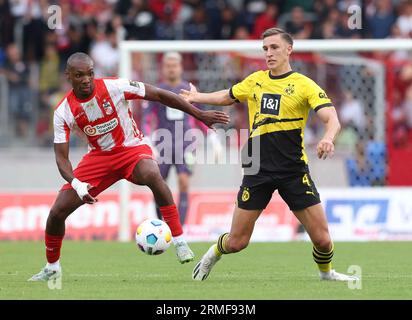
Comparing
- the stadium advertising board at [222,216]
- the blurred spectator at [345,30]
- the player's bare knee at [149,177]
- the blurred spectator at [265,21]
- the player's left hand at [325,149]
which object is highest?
the blurred spectator at [265,21]

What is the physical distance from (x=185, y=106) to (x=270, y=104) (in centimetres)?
102

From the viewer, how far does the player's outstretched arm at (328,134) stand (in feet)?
31.4

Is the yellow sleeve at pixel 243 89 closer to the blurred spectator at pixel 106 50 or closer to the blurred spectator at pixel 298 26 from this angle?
the blurred spectator at pixel 298 26

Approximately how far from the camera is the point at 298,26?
22672 mm

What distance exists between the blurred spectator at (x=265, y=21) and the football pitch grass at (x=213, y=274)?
306 inches

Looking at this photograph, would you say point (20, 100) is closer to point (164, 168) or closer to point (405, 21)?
point (164, 168)

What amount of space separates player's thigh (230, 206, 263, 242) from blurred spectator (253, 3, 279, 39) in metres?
13.1

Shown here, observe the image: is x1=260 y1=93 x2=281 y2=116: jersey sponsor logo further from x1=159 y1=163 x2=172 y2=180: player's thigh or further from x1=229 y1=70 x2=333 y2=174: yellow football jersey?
x1=159 y1=163 x2=172 y2=180: player's thigh

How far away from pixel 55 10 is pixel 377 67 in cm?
709

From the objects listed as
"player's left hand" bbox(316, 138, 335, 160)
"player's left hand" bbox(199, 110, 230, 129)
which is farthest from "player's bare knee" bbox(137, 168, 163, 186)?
"player's left hand" bbox(316, 138, 335, 160)

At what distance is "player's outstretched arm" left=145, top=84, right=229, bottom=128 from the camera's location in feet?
35.8

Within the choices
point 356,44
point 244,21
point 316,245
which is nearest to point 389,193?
point 356,44

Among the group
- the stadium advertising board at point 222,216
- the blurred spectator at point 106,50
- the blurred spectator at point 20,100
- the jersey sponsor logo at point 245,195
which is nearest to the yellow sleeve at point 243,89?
the jersey sponsor logo at point 245,195

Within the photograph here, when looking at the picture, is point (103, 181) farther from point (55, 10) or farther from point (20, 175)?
point (55, 10)
